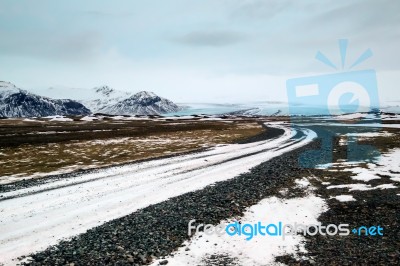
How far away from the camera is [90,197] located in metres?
17.4

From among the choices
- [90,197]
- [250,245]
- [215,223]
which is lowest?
[250,245]

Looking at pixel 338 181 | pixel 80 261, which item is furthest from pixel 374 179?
pixel 80 261

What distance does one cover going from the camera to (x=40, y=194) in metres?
18.1


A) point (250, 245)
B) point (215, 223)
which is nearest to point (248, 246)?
point (250, 245)

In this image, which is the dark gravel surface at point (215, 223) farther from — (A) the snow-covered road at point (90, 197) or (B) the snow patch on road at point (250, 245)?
(A) the snow-covered road at point (90, 197)

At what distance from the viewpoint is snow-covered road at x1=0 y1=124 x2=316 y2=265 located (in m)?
12.1

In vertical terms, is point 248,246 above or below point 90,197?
below

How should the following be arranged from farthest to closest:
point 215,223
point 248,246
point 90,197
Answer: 1. point 90,197
2. point 215,223
3. point 248,246

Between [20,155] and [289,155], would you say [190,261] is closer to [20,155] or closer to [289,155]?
[289,155]

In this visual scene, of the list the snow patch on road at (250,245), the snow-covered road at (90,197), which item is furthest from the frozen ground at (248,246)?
the snow-covered road at (90,197)

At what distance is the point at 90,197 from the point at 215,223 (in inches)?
343

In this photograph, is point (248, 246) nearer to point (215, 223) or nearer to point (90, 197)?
point (215, 223)

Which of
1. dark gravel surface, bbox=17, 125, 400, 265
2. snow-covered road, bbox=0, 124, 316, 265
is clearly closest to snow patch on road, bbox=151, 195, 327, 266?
dark gravel surface, bbox=17, 125, 400, 265

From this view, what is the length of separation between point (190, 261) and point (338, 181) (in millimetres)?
15127
